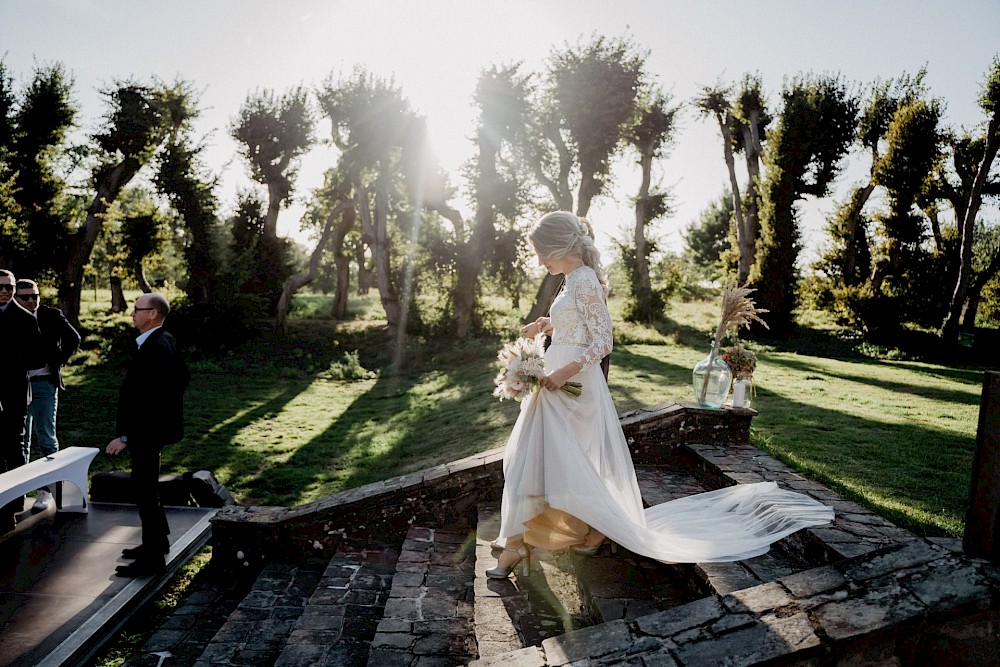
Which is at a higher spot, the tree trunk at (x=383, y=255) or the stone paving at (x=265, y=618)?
the tree trunk at (x=383, y=255)

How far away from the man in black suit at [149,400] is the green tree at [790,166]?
18816 mm

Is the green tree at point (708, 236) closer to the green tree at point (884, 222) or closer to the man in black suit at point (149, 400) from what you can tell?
the green tree at point (884, 222)

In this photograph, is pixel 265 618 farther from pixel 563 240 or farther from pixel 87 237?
pixel 87 237

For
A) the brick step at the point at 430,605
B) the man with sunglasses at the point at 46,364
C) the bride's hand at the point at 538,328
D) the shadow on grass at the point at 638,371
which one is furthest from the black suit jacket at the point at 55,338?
the shadow on grass at the point at 638,371

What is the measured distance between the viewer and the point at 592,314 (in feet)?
12.0

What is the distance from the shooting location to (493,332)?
19422 mm

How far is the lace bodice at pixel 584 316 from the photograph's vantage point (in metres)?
3.66

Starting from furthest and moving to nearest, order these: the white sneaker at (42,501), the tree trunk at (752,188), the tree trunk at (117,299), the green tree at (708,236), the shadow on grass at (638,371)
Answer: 1. the green tree at (708,236)
2. the tree trunk at (117,299)
3. the tree trunk at (752,188)
4. the shadow on grass at (638,371)
5. the white sneaker at (42,501)

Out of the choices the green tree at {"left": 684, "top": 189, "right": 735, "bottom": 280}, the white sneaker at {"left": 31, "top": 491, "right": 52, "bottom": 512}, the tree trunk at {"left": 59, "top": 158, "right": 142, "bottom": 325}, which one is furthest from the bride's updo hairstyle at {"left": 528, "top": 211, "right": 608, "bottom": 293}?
the green tree at {"left": 684, "top": 189, "right": 735, "bottom": 280}

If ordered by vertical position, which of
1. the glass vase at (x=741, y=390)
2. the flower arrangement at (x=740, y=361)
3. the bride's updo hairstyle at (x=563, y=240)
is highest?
the bride's updo hairstyle at (x=563, y=240)

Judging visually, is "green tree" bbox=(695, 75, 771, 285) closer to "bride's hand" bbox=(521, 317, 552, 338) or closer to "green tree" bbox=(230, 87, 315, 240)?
"green tree" bbox=(230, 87, 315, 240)

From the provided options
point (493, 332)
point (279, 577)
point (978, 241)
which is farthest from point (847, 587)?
point (978, 241)

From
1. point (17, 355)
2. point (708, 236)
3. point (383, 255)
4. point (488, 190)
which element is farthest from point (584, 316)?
point (708, 236)

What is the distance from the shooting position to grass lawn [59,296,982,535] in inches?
208
